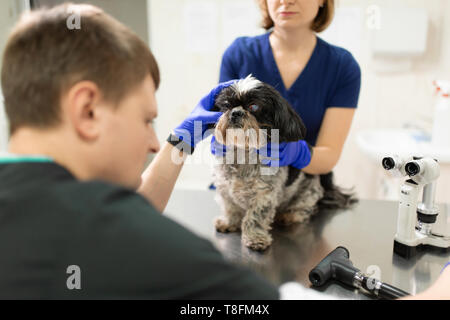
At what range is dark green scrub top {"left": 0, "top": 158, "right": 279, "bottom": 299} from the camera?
507 mm

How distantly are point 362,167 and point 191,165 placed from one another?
4.39 ft

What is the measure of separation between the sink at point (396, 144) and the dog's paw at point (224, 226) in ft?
4.08

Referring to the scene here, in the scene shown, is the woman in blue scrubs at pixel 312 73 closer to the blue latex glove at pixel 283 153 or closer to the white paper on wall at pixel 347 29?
the blue latex glove at pixel 283 153

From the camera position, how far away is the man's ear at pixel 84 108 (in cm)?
60

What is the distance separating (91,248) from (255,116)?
88 cm

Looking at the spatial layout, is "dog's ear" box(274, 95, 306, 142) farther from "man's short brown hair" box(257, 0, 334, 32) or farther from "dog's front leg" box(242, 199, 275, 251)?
"man's short brown hair" box(257, 0, 334, 32)

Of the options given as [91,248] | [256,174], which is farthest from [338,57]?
[91,248]

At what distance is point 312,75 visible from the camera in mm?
1587

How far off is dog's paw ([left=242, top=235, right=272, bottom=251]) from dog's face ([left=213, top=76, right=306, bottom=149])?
30 centimetres

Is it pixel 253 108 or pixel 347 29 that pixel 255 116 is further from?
pixel 347 29

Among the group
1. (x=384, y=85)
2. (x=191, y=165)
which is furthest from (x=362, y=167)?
(x=191, y=165)

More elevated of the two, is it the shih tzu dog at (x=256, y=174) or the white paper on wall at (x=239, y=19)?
the white paper on wall at (x=239, y=19)

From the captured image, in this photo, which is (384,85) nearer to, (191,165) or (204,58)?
(204,58)

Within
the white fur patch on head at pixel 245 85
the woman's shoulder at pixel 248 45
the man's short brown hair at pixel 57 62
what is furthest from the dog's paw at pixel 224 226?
the man's short brown hair at pixel 57 62
